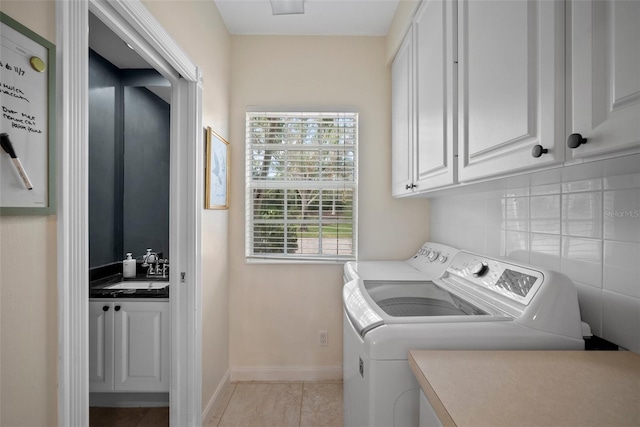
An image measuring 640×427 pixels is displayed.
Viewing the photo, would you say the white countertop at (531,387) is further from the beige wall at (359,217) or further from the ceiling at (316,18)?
the ceiling at (316,18)

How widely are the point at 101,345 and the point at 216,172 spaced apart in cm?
128

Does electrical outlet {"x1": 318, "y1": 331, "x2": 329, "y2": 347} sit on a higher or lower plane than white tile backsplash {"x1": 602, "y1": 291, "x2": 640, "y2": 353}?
lower

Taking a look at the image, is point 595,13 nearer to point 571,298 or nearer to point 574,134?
point 574,134

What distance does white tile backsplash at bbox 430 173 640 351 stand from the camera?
3.20ft

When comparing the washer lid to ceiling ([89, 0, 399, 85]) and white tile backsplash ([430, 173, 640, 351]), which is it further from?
ceiling ([89, 0, 399, 85])

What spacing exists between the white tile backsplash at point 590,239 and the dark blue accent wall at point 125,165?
2435 mm

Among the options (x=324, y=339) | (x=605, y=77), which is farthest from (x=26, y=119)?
(x=324, y=339)

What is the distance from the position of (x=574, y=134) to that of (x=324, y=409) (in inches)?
81.8

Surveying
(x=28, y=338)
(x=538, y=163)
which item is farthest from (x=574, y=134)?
(x=28, y=338)

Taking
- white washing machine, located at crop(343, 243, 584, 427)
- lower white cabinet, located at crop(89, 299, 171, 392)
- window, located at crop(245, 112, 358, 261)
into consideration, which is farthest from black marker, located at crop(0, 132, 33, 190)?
window, located at crop(245, 112, 358, 261)

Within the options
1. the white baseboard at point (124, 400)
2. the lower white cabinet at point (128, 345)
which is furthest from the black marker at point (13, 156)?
the white baseboard at point (124, 400)

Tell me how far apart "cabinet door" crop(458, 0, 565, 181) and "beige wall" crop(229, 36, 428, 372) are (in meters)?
1.22

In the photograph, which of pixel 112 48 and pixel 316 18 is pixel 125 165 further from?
pixel 316 18

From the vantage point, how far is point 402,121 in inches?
84.0
